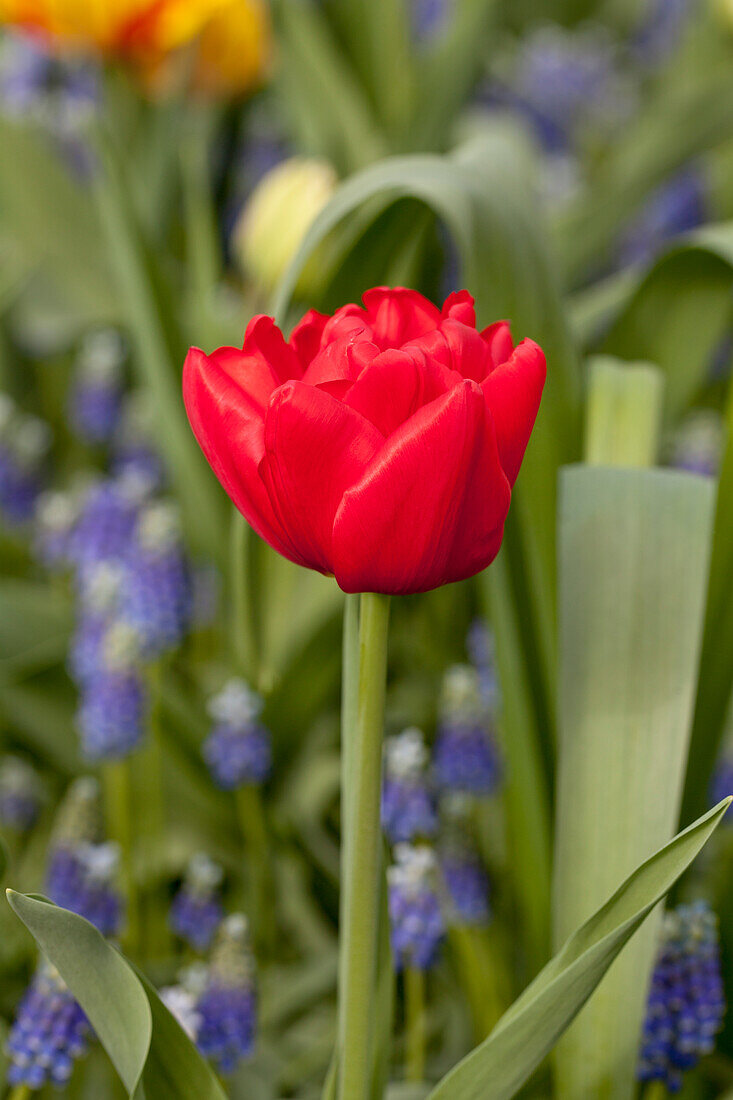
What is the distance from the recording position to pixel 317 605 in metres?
0.79

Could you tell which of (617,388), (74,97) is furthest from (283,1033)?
(74,97)

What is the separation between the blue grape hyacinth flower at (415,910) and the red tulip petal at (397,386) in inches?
12.6

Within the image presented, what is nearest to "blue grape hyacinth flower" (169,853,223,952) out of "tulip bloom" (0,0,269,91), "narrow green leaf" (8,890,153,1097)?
"narrow green leaf" (8,890,153,1097)

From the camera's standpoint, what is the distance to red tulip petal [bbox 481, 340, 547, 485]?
0.33 metres

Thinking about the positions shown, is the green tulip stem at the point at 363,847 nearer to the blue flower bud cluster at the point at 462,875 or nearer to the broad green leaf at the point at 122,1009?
the broad green leaf at the point at 122,1009

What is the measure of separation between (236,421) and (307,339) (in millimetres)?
62

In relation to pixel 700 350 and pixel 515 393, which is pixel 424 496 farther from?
pixel 700 350

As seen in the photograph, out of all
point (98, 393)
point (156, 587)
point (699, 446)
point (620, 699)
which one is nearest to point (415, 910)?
point (620, 699)

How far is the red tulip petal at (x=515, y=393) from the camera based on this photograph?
1.08 ft

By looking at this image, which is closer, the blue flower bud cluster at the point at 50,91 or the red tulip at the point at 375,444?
the red tulip at the point at 375,444

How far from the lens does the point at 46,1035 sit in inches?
18.3

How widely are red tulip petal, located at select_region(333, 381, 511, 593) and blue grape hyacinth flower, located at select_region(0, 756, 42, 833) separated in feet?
1.84

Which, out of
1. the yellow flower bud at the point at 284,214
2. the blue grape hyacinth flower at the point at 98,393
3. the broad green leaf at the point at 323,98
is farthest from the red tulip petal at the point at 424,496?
the broad green leaf at the point at 323,98

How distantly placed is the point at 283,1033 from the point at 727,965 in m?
0.28
